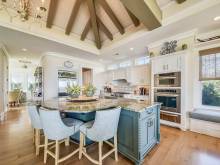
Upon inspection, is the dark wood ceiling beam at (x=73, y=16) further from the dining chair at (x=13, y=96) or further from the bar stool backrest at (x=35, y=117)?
the dining chair at (x=13, y=96)

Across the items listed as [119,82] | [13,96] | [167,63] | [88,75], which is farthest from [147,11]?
[13,96]

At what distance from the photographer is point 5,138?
2.84m

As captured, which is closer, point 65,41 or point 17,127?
point 17,127

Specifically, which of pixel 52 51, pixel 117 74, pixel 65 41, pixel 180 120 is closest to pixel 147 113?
pixel 180 120

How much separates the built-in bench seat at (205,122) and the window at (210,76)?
0.38 metres

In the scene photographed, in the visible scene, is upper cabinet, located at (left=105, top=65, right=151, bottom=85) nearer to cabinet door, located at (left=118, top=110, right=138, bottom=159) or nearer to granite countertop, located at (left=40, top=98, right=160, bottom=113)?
granite countertop, located at (left=40, top=98, right=160, bottom=113)

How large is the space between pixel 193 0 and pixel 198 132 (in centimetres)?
319

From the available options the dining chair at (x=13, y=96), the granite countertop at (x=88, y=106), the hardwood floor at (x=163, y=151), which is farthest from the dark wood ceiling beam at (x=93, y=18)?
the dining chair at (x=13, y=96)

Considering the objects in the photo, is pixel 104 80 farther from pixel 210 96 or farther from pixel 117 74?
pixel 210 96

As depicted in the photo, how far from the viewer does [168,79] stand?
354 centimetres

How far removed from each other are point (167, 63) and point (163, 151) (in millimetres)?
2414

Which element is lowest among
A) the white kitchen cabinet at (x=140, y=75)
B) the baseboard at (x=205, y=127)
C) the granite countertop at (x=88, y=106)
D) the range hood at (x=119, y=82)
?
the baseboard at (x=205, y=127)

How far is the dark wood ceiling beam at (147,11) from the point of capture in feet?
7.66

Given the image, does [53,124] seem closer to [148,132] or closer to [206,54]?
[148,132]
